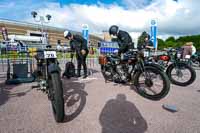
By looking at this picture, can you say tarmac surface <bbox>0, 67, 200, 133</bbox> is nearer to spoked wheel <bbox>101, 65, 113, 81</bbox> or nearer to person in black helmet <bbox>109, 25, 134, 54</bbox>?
spoked wheel <bbox>101, 65, 113, 81</bbox>

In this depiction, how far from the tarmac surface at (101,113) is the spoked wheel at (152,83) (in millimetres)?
165

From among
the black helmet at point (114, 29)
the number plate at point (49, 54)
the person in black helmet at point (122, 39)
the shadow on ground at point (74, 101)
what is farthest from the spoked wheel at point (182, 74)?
the number plate at point (49, 54)

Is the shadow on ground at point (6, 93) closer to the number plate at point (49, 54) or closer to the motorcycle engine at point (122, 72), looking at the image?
the number plate at point (49, 54)

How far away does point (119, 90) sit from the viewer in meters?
5.03

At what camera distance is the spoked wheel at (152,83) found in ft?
13.5

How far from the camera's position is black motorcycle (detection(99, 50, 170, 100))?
4176 millimetres

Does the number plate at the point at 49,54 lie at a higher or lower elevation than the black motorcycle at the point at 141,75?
higher

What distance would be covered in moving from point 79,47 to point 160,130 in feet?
15.5

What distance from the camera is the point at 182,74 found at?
5637 mm

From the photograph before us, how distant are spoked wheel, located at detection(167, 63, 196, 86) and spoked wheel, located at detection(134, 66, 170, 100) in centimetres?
160

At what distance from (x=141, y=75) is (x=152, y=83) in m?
0.32

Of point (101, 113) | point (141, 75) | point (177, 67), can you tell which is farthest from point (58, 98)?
point (177, 67)

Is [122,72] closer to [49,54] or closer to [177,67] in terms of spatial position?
[177,67]

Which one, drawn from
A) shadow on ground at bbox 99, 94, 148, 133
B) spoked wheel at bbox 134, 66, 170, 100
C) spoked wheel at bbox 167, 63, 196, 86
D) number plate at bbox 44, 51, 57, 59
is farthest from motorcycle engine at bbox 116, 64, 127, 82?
number plate at bbox 44, 51, 57, 59
